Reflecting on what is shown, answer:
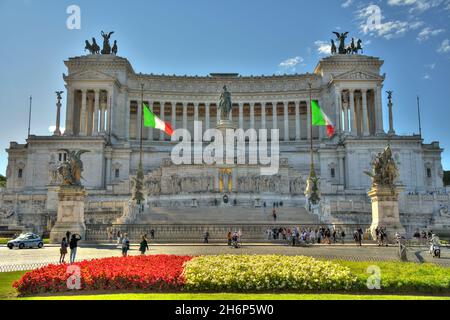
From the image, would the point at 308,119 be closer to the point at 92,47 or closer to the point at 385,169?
the point at 92,47

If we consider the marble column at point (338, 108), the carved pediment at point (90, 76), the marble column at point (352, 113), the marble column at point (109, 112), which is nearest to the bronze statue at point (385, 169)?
the marble column at point (338, 108)

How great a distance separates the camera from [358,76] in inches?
3184

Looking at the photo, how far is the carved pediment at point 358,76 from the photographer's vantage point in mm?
80688

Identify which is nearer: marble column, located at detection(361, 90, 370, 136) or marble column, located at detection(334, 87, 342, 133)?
marble column, located at detection(361, 90, 370, 136)

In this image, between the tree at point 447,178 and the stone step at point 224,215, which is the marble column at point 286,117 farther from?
the stone step at point 224,215

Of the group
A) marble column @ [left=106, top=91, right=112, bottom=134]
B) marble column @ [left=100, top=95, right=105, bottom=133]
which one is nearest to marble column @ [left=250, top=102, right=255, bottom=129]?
marble column @ [left=106, top=91, right=112, bottom=134]

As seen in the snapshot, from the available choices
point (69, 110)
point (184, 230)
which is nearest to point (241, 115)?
point (69, 110)

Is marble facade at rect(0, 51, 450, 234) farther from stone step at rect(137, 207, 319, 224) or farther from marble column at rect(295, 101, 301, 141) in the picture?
stone step at rect(137, 207, 319, 224)

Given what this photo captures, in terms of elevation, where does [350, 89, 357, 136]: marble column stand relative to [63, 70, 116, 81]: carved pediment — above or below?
below

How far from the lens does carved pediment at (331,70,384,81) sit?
265 ft
